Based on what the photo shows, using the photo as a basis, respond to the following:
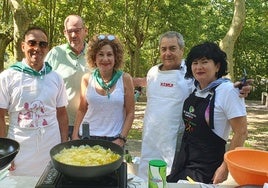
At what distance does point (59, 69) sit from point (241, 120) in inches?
85.7

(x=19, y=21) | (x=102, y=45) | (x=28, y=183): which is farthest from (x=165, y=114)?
(x=19, y=21)

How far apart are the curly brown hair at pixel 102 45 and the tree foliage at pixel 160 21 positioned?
12096 millimetres

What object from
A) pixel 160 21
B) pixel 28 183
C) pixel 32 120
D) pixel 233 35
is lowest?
pixel 28 183

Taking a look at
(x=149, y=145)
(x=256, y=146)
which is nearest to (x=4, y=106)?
(x=149, y=145)

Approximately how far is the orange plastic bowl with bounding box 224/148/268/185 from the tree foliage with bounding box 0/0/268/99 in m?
13.4

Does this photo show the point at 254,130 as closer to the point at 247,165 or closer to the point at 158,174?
the point at 247,165

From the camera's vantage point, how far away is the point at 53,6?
55.7 ft

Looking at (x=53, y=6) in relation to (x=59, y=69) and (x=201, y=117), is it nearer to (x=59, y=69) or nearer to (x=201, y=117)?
(x=59, y=69)

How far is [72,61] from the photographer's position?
3.78m

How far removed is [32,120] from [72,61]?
1064 millimetres

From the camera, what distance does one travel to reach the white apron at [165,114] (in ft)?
10.5

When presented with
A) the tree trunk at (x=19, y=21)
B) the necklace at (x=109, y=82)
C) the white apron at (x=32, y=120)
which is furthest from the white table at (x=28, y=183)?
the tree trunk at (x=19, y=21)

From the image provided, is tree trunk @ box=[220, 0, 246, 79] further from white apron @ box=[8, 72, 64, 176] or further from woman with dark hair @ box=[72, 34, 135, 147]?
white apron @ box=[8, 72, 64, 176]

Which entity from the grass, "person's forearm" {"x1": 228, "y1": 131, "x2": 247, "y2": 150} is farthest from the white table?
the grass
